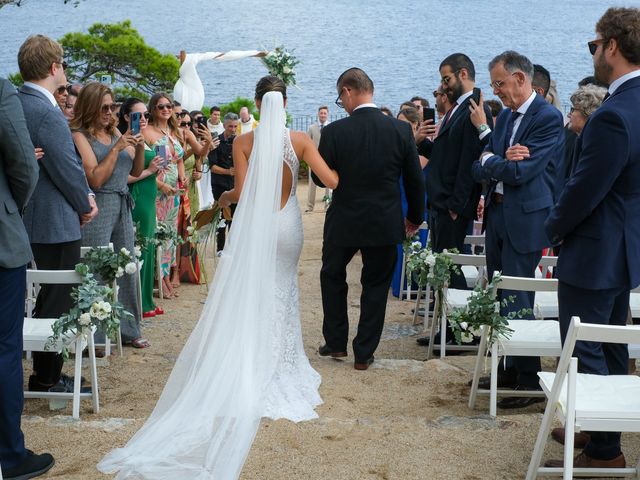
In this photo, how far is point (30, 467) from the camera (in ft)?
13.4

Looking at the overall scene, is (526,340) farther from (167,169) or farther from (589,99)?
(167,169)

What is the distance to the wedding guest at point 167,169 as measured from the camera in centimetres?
813

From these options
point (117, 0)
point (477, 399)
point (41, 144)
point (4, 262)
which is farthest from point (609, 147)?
point (117, 0)

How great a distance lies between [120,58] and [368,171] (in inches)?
798

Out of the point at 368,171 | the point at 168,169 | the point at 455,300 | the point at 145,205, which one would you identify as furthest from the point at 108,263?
the point at 168,169

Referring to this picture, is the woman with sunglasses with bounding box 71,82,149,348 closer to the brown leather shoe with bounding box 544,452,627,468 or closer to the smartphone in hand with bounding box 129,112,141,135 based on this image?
the smartphone in hand with bounding box 129,112,141,135

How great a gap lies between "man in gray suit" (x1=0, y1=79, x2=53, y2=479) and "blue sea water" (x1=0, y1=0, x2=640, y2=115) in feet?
110

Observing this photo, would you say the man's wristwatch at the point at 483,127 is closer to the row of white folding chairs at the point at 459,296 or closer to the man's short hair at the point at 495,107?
the row of white folding chairs at the point at 459,296

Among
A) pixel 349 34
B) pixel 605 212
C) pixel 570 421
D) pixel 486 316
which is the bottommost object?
pixel 570 421

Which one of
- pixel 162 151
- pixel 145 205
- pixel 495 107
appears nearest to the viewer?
pixel 145 205

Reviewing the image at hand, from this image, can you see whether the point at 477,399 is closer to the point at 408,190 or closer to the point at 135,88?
the point at 408,190

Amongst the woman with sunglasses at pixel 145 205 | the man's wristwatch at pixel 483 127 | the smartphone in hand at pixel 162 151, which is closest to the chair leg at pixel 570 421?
the man's wristwatch at pixel 483 127

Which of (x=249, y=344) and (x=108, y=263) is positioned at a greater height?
(x=108, y=263)

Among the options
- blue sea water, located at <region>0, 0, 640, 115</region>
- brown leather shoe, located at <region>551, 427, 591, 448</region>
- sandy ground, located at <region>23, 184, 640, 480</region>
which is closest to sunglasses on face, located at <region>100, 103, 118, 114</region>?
sandy ground, located at <region>23, 184, 640, 480</region>
